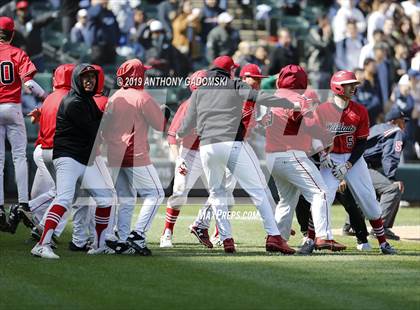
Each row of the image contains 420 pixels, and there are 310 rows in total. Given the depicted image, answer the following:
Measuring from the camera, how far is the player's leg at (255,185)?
11.3 meters

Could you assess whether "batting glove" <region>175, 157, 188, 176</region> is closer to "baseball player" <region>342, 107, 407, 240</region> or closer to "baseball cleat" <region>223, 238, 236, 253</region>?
"baseball cleat" <region>223, 238, 236, 253</region>

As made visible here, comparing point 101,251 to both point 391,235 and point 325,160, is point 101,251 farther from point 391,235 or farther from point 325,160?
point 391,235

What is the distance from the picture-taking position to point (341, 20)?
76.3 ft

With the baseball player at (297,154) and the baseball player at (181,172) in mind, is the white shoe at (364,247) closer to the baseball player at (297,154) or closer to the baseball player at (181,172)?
the baseball player at (297,154)

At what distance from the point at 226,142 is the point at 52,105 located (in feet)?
6.21

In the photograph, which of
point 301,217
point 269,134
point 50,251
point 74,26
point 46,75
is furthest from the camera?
point 74,26

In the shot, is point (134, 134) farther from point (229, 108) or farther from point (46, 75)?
point (46, 75)

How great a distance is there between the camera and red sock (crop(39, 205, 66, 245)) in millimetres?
10773

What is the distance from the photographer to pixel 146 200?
36.9 ft

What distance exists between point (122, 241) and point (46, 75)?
27.1 ft

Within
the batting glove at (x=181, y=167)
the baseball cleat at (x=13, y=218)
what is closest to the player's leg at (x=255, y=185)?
the batting glove at (x=181, y=167)

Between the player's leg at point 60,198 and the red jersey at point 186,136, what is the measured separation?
4.79 ft

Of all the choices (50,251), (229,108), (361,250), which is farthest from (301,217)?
(50,251)

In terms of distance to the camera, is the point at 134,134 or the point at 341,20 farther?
the point at 341,20
